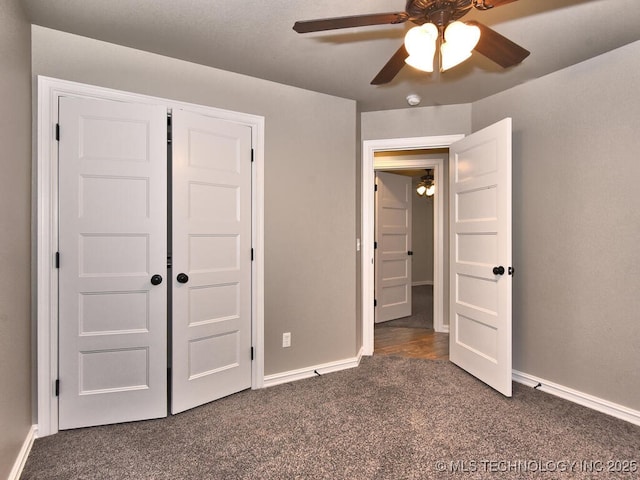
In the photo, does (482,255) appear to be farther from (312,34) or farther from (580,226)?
(312,34)

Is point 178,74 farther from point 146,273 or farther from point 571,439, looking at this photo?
point 571,439

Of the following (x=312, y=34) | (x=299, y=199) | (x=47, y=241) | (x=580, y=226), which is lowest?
(x=47, y=241)

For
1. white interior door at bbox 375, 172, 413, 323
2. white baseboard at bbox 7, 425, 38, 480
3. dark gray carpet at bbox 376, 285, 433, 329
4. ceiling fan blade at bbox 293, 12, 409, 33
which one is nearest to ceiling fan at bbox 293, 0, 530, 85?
ceiling fan blade at bbox 293, 12, 409, 33

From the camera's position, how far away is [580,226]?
2496mm

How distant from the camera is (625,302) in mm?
2277

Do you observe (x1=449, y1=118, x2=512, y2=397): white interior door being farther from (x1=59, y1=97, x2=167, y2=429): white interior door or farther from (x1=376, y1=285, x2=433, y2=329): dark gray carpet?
(x1=59, y1=97, x2=167, y2=429): white interior door

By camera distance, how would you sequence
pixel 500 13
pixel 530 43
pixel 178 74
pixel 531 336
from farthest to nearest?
pixel 531 336 → pixel 178 74 → pixel 530 43 → pixel 500 13

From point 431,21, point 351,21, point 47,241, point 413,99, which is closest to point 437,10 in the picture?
point 431,21

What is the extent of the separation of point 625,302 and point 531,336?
724 millimetres

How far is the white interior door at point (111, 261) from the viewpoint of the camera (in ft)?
6.97

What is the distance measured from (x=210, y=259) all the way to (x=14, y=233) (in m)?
Answer: 1.08

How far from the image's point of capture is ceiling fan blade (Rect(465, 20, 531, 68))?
1506mm

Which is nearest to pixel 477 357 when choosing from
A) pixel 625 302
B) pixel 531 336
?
pixel 531 336

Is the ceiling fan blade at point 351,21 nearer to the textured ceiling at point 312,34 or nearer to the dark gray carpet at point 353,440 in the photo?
the textured ceiling at point 312,34
